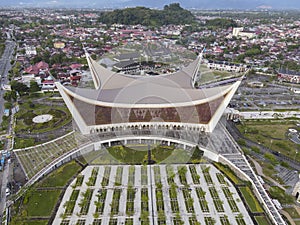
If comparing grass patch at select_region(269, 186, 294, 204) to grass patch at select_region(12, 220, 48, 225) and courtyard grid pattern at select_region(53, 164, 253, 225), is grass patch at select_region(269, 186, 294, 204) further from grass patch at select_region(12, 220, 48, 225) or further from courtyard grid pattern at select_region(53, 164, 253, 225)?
grass patch at select_region(12, 220, 48, 225)

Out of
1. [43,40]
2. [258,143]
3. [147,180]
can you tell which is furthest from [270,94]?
[43,40]

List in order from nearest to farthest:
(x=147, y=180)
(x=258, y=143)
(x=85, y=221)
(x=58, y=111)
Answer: (x=85, y=221) → (x=147, y=180) → (x=258, y=143) → (x=58, y=111)

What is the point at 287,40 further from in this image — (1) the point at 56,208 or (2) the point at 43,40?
(1) the point at 56,208

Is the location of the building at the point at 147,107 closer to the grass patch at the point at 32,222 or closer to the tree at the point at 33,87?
the grass patch at the point at 32,222

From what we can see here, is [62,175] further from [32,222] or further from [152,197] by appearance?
[152,197]

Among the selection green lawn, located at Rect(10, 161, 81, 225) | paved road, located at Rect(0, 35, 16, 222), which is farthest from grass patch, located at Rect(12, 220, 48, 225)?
paved road, located at Rect(0, 35, 16, 222)
